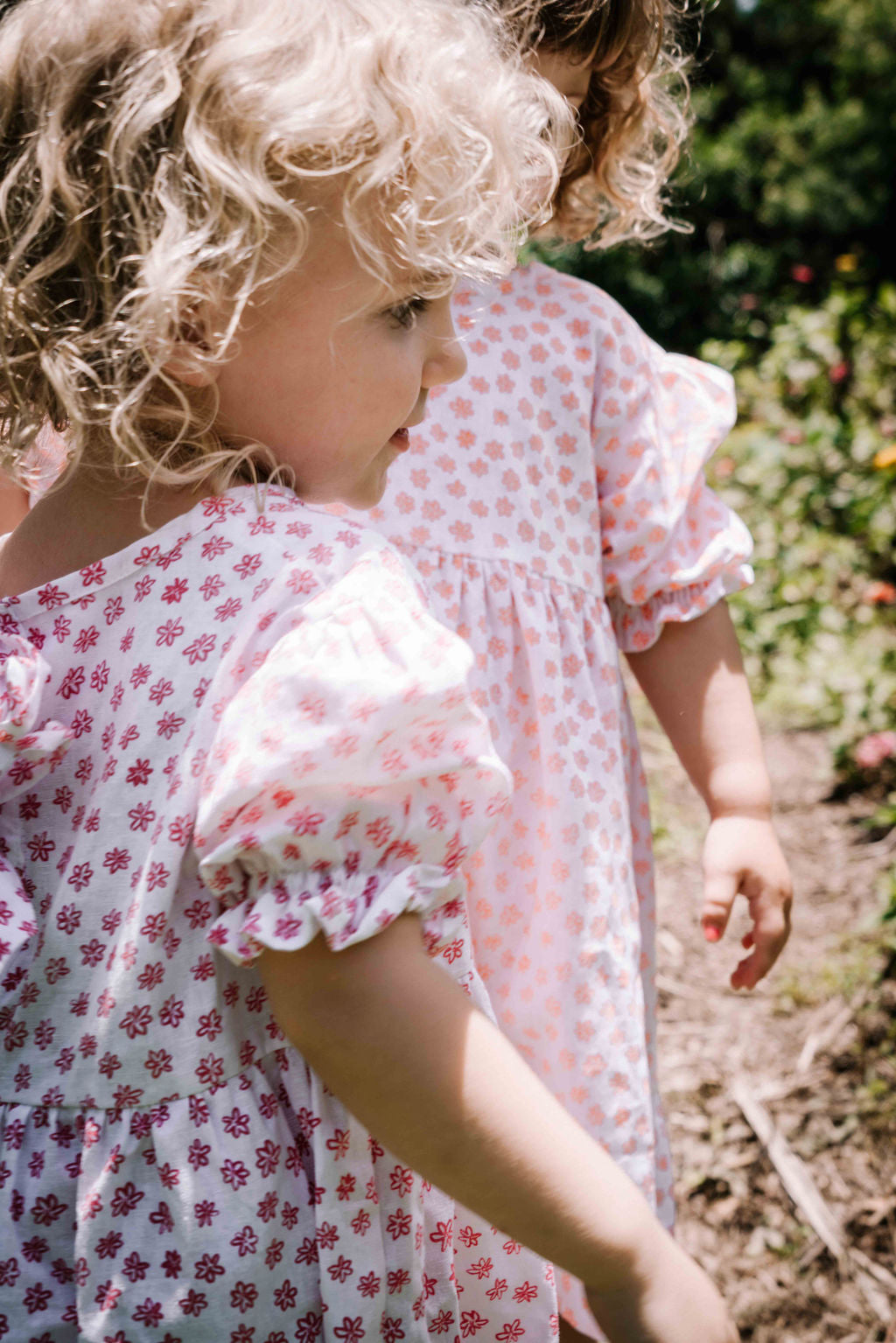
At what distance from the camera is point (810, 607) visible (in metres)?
3.72

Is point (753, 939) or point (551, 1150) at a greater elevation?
point (551, 1150)

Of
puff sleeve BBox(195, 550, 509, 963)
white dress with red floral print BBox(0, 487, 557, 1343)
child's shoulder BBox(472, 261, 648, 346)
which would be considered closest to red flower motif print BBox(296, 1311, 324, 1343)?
white dress with red floral print BBox(0, 487, 557, 1343)

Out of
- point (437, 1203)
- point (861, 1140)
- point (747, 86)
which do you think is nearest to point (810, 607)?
point (861, 1140)

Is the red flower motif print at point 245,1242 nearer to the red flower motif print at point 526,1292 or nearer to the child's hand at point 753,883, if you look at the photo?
the red flower motif print at point 526,1292

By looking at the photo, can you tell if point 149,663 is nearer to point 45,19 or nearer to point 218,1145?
point 218,1145

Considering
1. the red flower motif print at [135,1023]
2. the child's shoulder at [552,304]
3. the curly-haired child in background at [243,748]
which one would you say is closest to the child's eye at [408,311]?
the curly-haired child in background at [243,748]

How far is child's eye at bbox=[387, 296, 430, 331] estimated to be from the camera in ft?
3.04

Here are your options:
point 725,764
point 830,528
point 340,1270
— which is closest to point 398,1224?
point 340,1270

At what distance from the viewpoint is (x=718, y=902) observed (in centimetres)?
140

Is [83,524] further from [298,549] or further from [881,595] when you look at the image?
[881,595]

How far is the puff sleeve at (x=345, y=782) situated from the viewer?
0.76 meters

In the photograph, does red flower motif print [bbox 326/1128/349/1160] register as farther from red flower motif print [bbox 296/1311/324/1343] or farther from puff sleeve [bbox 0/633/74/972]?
puff sleeve [bbox 0/633/74/972]

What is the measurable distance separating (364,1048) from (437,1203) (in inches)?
10.5

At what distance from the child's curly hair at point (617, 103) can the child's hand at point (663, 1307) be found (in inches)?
45.7
